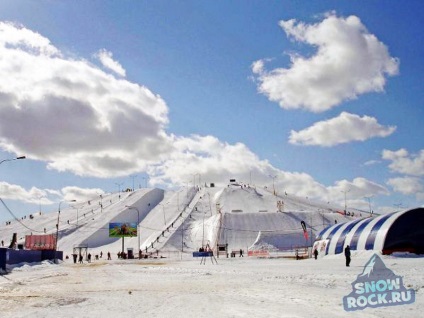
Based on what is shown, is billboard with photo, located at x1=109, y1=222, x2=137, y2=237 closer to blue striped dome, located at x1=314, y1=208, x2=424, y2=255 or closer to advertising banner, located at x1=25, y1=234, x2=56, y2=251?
advertising banner, located at x1=25, y1=234, x2=56, y2=251

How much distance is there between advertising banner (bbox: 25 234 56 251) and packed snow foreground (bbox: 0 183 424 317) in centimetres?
462

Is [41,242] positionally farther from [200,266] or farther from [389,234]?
[389,234]

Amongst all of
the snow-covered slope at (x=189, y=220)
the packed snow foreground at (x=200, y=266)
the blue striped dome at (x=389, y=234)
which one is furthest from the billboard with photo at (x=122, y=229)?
the blue striped dome at (x=389, y=234)

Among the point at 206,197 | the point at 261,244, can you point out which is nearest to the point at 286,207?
the point at 206,197

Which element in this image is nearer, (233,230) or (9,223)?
(233,230)

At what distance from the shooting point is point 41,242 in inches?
3302

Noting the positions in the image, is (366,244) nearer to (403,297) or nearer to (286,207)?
(403,297)

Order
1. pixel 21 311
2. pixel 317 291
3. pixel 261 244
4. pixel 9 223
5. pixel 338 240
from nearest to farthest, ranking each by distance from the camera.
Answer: pixel 21 311 → pixel 317 291 → pixel 338 240 → pixel 261 244 → pixel 9 223

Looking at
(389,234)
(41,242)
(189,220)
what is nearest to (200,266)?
(389,234)

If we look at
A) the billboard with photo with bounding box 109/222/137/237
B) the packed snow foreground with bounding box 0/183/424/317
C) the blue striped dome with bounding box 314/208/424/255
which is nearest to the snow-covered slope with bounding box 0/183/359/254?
the packed snow foreground with bounding box 0/183/424/317

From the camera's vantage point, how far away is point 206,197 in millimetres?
160625

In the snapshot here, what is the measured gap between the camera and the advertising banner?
268ft

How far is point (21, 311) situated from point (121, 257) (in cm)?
7048

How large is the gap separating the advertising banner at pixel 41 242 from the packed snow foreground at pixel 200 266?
462cm
